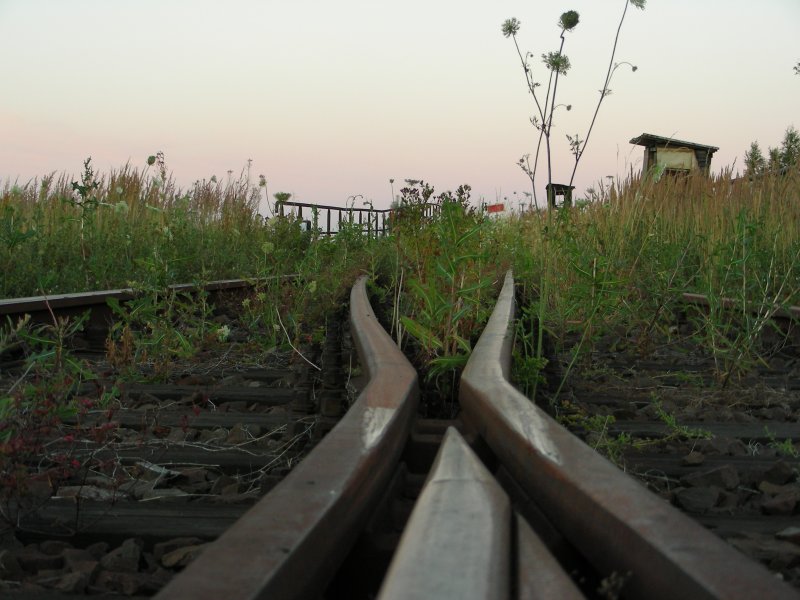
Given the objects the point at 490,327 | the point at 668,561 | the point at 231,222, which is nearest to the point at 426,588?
the point at 668,561

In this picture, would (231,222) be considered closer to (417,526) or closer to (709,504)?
(709,504)

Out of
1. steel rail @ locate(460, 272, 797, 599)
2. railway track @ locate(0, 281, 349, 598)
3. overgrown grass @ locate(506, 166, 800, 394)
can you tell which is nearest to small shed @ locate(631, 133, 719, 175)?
overgrown grass @ locate(506, 166, 800, 394)

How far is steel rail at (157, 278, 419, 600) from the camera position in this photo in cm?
95

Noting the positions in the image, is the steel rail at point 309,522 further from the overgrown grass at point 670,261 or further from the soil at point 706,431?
the overgrown grass at point 670,261

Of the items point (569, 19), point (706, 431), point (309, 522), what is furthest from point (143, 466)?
point (569, 19)

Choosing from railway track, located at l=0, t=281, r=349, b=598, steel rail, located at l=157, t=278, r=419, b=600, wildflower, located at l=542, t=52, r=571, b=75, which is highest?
wildflower, located at l=542, t=52, r=571, b=75

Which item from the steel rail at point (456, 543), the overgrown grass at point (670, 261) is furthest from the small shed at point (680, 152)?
the steel rail at point (456, 543)

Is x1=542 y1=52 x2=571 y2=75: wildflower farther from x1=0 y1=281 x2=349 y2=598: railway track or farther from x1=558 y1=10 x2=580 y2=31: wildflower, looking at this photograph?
x1=0 y1=281 x2=349 y2=598: railway track

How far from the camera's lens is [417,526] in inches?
43.4

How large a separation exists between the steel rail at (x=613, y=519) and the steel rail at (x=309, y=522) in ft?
0.87

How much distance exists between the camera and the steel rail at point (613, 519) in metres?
0.98

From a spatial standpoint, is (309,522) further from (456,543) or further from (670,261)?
(670,261)

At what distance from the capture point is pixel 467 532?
1.08 meters

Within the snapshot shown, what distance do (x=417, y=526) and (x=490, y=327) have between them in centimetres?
223
